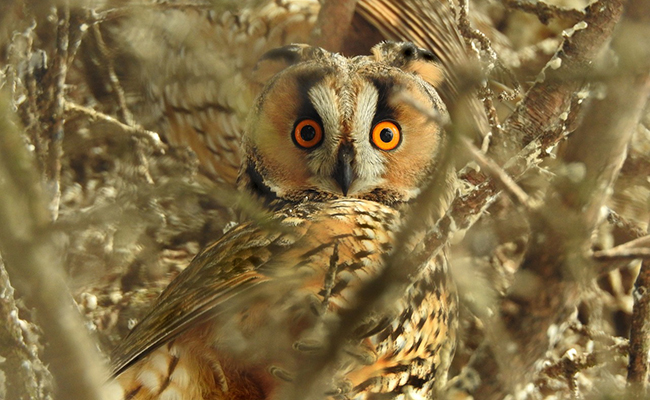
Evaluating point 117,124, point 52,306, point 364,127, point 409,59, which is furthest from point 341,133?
point 52,306

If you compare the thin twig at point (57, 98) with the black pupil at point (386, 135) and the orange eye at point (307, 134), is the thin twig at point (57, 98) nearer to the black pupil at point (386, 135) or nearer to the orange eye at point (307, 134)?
the orange eye at point (307, 134)

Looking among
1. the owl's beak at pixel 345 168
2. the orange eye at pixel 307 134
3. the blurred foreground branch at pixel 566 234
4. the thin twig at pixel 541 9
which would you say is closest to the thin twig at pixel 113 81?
the orange eye at pixel 307 134

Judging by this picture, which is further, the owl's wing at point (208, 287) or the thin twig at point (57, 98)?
the thin twig at point (57, 98)

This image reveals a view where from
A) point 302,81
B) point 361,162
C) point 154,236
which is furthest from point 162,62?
point 361,162

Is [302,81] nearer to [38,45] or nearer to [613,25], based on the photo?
[613,25]

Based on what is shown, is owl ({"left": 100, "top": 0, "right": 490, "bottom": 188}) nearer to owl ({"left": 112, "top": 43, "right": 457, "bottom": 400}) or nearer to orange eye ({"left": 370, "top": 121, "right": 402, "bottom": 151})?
owl ({"left": 112, "top": 43, "right": 457, "bottom": 400})

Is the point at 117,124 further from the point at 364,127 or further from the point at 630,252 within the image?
the point at 630,252

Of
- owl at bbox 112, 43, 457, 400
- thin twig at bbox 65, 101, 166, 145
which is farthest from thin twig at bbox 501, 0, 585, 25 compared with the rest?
thin twig at bbox 65, 101, 166, 145
